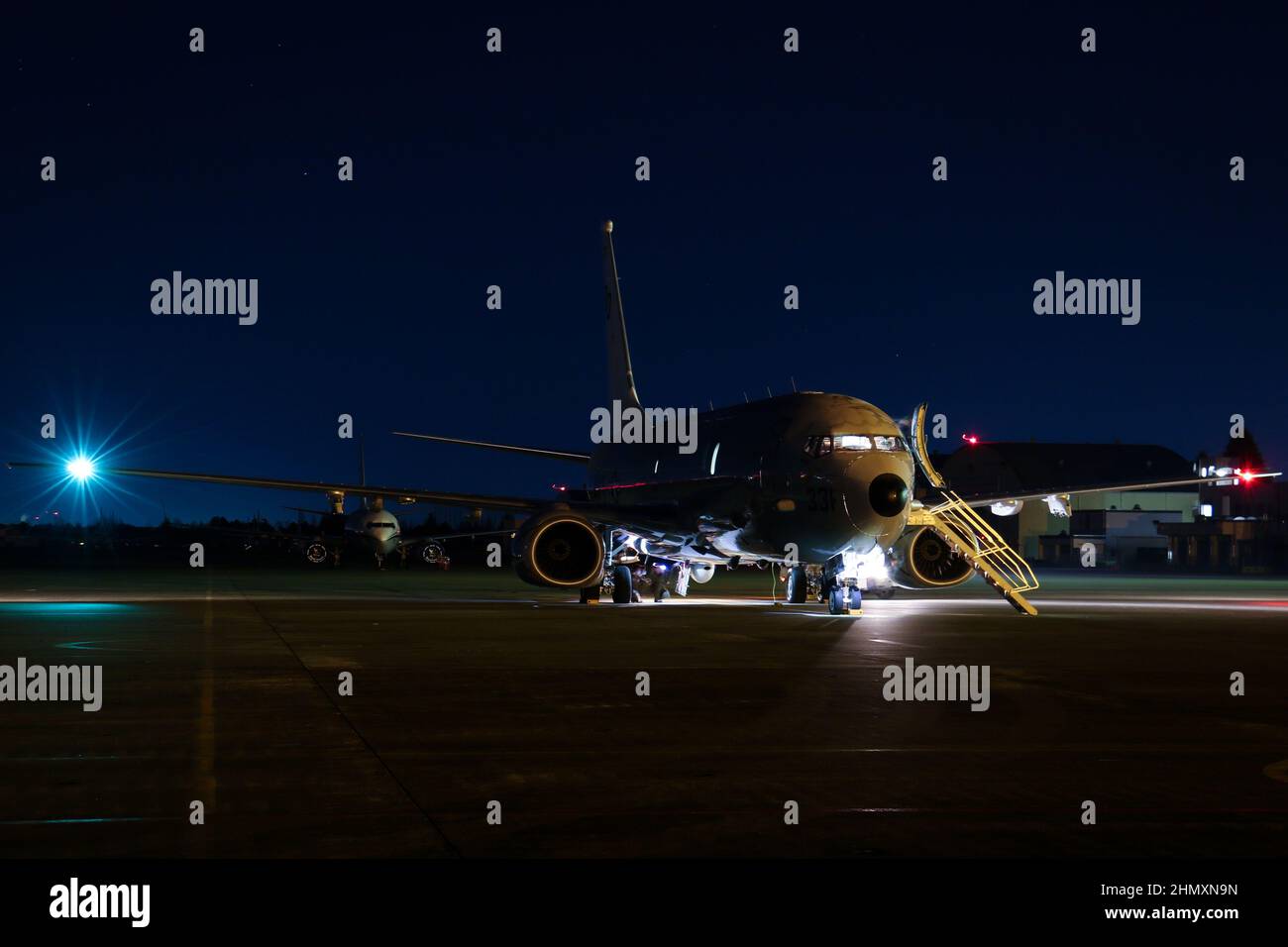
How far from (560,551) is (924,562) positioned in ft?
26.3

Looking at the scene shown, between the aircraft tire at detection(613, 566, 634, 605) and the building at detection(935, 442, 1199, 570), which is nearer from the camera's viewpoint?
the aircraft tire at detection(613, 566, 634, 605)

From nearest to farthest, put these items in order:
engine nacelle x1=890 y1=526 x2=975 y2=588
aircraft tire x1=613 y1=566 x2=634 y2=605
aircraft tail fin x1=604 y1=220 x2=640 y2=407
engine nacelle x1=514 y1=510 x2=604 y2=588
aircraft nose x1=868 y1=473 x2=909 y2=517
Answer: aircraft nose x1=868 y1=473 x2=909 y2=517
engine nacelle x1=514 y1=510 x2=604 y2=588
engine nacelle x1=890 y1=526 x2=975 y2=588
aircraft tire x1=613 y1=566 x2=634 y2=605
aircraft tail fin x1=604 y1=220 x2=640 y2=407

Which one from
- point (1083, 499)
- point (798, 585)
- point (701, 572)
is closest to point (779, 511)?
point (798, 585)

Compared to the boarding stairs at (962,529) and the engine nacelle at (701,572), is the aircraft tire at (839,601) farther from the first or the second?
the engine nacelle at (701,572)

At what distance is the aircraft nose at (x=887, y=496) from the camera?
26.0 m

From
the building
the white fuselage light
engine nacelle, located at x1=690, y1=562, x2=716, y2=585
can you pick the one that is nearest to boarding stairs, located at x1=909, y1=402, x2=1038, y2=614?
the white fuselage light

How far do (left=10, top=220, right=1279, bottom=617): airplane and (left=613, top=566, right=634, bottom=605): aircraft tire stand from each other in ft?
0.07

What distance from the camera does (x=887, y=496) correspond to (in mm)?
26094

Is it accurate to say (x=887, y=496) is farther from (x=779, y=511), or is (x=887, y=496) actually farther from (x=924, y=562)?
(x=924, y=562)

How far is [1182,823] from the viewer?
741 cm

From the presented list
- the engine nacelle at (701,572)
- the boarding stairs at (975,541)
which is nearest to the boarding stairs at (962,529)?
the boarding stairs at (975,541)

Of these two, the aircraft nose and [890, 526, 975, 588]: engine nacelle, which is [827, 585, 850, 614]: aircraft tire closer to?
the aircraft nose

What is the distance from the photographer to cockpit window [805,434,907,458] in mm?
26781
